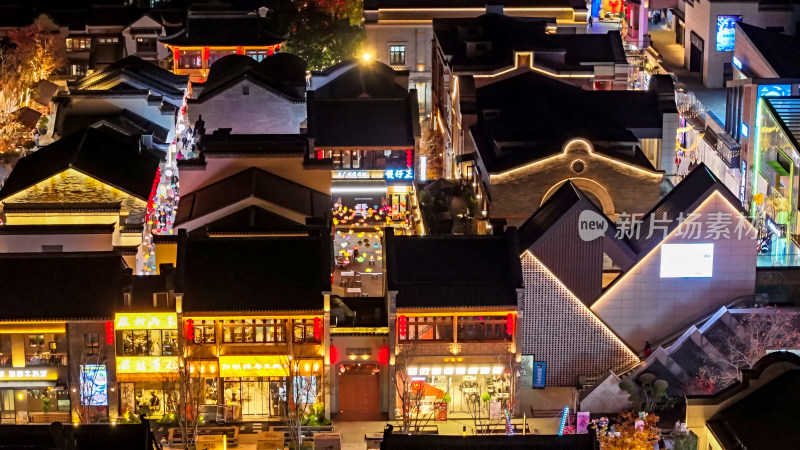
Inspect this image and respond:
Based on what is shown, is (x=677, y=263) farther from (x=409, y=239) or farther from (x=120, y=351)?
(x=120, y=351)

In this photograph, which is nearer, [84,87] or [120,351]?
[120,351]

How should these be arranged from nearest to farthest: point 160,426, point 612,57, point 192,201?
point 160,426 → point 192,201 → point 612,57

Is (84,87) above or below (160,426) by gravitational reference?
above

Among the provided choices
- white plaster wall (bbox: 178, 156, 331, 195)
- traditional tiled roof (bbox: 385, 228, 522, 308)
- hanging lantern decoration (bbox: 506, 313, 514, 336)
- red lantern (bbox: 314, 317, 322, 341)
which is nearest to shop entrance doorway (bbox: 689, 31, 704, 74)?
white plaster wall (bbox: 178, 156, 331, 195)

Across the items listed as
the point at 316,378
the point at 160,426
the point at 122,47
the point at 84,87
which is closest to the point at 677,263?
the point at 316,378

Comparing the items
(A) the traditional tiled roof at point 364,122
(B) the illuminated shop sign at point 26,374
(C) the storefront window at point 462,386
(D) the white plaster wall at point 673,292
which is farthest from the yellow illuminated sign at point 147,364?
(A) the traditional tiled roof at point 364,122

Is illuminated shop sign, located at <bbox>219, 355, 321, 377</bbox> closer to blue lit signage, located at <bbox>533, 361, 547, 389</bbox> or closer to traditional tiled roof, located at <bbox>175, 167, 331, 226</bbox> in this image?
blue lit signage, located at <bbox>533, 361, 547, 389</bbox>

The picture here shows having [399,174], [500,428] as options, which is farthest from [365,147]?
[500,428]
